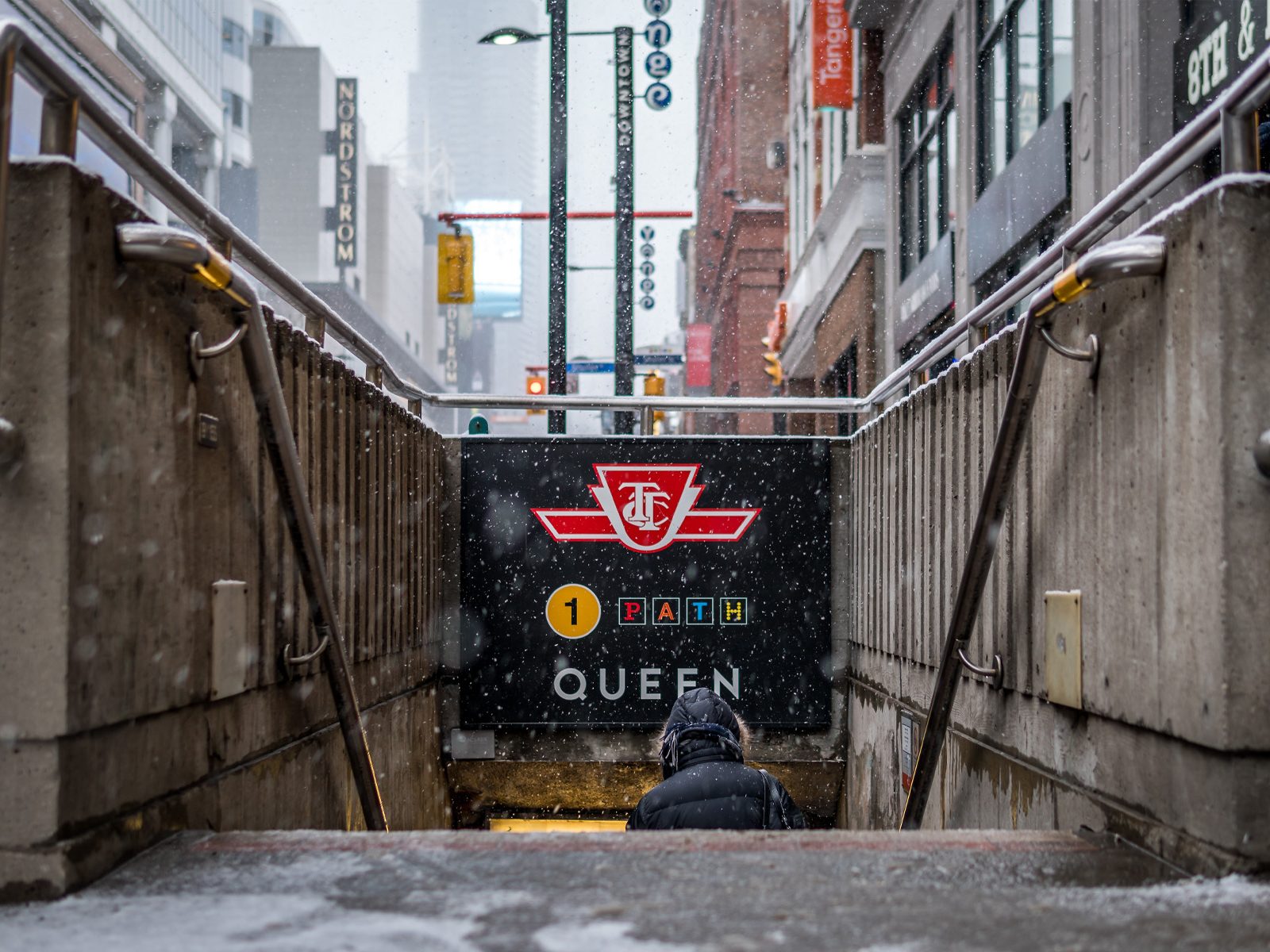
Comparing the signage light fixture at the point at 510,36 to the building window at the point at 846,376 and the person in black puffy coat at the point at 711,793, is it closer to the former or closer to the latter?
the building window at the point at 846,376

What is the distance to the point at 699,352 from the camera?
4606 cm

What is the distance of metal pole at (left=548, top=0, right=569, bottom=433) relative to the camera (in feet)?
43.1

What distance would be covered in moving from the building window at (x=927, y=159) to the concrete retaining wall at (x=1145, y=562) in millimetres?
9287

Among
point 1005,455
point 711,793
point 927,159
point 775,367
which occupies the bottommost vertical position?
point 711,793

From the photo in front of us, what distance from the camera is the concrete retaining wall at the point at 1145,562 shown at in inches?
124

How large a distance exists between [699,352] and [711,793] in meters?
41.5

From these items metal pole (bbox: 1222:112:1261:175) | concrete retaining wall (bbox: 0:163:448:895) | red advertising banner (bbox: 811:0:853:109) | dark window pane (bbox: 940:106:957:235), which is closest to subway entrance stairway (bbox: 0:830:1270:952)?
concrete retaining wall (bbox: 0:163:448:895)

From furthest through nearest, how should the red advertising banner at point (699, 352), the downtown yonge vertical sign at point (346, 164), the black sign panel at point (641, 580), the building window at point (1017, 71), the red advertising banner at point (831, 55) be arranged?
1. the downtown yonge vertical sign at point (346, 164)
2. the red advertising banner at point (699, 352)
3. the red advertising banner at point (831, 55)
4. the building window at point (1017, 71)
5. the black sign panel at point (641, 580)


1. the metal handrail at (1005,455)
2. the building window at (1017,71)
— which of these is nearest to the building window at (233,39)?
the building window at (1017,71)

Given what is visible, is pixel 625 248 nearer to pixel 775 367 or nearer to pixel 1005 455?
pixel 1005 455

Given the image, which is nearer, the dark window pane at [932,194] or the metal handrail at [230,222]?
the metal handrail at [230,222]

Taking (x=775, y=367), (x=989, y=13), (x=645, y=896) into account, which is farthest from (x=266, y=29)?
(x=645, y=896)

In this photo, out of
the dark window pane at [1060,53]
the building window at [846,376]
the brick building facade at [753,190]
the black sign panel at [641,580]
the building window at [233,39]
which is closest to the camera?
the black sign panel at [641,580]

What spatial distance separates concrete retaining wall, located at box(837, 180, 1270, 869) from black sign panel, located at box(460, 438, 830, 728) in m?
3.36
